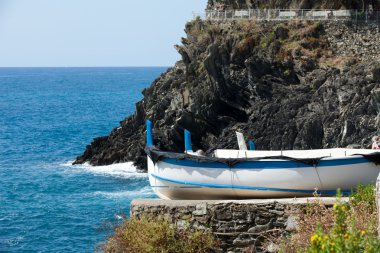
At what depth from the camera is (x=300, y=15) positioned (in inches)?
1906

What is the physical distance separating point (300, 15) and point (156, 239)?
1437 inches

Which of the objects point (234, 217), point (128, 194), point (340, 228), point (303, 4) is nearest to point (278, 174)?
point (234, 217)

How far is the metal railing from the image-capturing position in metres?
47.2

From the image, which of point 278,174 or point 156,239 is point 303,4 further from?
point 156,239

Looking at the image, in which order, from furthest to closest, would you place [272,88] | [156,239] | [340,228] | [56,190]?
[56,190] < [272,88] < [156,239] < [340,228]

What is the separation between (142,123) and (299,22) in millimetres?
13522

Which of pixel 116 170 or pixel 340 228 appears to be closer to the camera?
pixel 340 228

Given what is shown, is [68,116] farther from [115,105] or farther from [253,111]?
[253,111]

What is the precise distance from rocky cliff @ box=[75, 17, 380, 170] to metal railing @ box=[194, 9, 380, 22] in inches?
21.8

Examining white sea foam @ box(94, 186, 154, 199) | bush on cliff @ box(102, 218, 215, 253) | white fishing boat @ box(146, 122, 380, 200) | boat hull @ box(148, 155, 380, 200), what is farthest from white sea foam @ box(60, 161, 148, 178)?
bush on cliff @ box(102, 218, 215, 253)

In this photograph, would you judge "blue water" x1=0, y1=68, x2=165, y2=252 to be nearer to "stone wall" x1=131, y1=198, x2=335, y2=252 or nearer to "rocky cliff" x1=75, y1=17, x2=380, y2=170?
"stone wall" x1=131, y1=198, x2=335, y2=252

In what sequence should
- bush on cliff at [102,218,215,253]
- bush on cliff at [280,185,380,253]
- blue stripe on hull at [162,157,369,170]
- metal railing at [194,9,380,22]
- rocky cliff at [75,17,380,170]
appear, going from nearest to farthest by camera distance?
1. bush on cliff at [280,185,380,253]
2. bush on cliff at [102,218,215,253]
3. blue stripe on hull at [162,157,369,170]
4. rocky cliff at [75,17,380,170]
5. metal railing at [194,9,380,22]

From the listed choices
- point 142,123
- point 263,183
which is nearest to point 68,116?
point 142,123

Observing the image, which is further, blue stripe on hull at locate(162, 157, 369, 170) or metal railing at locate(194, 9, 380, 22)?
metal railing at locate(194, 9, 380, 22)
